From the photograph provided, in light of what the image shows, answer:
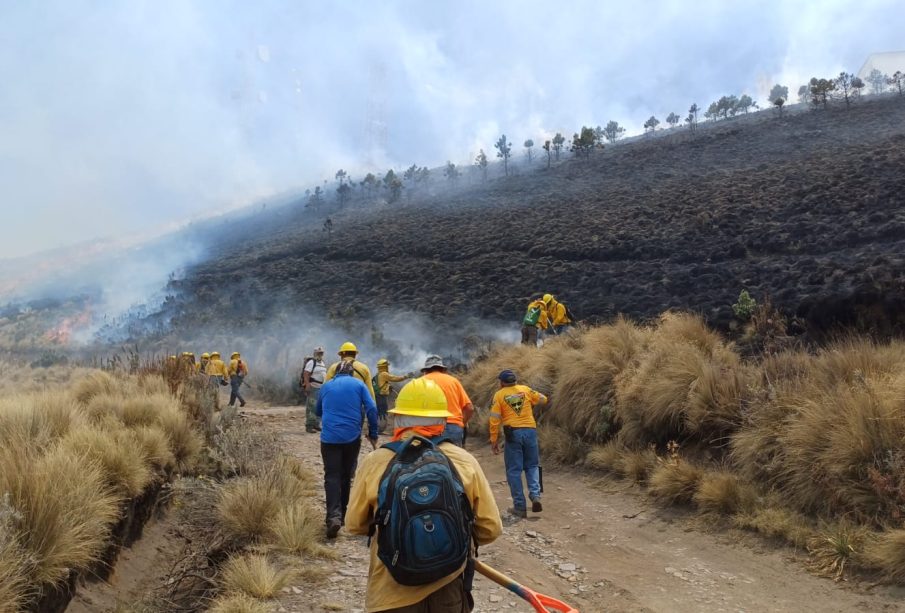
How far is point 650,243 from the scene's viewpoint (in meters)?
27.0

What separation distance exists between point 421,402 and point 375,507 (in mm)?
522

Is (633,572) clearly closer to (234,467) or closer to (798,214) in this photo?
(234,467)

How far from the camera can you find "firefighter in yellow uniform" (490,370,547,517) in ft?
22.6

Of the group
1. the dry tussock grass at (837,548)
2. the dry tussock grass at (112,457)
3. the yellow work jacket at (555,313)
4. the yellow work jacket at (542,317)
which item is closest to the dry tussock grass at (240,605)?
the dry tussock grass at (112,457)

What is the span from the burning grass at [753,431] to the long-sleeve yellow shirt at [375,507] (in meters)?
3.36

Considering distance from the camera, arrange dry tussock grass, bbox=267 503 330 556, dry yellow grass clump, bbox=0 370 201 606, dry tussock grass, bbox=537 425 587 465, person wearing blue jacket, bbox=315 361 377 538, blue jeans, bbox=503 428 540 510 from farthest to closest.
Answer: dry tussock grass, bbox=537 425 587 465 < blue jeans, bbox=503 428 540 510 < person wearing blue jacket, bbox=315 361 377 538 < dry tussock grass, bbox=267 503 330 556 < dry yellow grass clump, bbox=0 370 201 606

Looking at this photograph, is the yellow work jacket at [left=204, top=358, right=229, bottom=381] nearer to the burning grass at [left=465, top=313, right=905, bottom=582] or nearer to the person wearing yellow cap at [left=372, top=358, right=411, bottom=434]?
the person wearing yellow cap at [left=372, top=358, right=411, bottom=434]

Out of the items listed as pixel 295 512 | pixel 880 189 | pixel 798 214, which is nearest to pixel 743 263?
pixel 798 214

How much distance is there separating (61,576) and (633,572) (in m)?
4.29

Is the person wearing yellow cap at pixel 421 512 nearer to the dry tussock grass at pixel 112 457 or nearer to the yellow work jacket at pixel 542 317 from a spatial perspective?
the dry tussock grass at pixel 112 457

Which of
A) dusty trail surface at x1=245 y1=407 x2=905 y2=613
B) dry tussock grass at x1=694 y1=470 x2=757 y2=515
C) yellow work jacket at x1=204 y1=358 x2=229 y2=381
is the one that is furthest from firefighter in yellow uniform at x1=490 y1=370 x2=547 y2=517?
yellow work jacket at x1=204 y1=358 x2=229 y2=381

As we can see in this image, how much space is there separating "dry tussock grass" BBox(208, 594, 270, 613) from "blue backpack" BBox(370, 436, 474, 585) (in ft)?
5.91

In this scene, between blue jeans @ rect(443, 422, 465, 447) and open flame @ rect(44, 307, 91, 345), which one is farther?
open flame @ rect(44, 307, 91, 345)

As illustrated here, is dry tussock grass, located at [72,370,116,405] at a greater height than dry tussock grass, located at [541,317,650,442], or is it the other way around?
dry tussock grass, located at [72,370,116,405]
